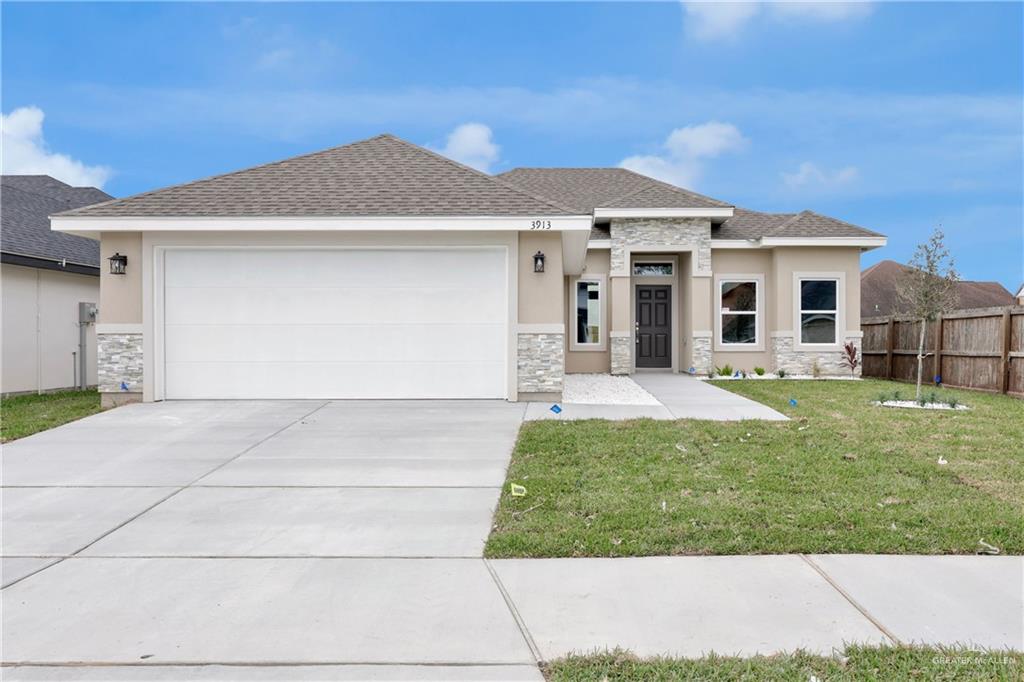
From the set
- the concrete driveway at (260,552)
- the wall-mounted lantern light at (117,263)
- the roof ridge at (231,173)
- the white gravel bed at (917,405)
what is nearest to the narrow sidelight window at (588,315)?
the roof ridge at (231,173)

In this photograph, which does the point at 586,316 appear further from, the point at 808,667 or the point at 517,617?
the point at 808,667

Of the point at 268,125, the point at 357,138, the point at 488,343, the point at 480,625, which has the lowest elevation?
the point at 480,625

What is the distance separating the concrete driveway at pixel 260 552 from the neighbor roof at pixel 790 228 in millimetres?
10407

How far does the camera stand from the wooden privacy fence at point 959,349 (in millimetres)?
11805

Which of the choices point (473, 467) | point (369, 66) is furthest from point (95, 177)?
point (473, 467)

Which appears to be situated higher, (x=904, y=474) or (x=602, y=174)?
(x=602, y=174)

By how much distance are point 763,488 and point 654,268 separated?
11.5 meters

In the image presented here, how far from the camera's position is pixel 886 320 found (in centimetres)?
1577

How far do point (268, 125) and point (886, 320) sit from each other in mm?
17665

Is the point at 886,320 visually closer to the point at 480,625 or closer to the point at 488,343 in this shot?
the point at 488,343

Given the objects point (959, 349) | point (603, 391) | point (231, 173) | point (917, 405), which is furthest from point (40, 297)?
point (959, 349)

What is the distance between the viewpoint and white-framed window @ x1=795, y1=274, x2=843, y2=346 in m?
15.1

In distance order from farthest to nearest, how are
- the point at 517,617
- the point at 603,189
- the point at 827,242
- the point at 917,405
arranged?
the point at 603,189
the point at 827,242
the point at 917,405
the point at 517,617

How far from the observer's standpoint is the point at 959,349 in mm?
13234
